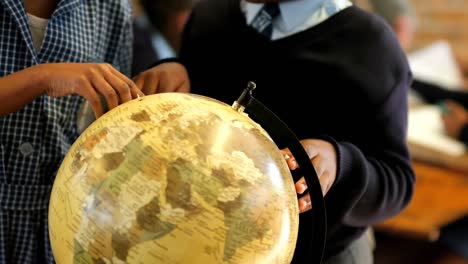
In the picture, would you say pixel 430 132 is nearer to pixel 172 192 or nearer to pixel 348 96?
pixel 348 96

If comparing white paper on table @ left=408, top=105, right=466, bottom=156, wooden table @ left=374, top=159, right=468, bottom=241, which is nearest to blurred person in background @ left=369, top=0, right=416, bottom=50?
white paper on table @ left=408, top=105, right=466, bottom=156

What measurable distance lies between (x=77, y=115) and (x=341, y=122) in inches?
19.2

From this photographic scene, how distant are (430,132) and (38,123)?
1.72 meters

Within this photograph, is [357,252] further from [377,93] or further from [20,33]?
[20,33]

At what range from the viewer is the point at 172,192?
69cm

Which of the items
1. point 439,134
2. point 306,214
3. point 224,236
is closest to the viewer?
point 224,236

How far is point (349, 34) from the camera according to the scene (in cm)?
102

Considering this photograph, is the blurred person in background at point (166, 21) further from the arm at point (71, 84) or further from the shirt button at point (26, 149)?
the arm at point (71, 84)

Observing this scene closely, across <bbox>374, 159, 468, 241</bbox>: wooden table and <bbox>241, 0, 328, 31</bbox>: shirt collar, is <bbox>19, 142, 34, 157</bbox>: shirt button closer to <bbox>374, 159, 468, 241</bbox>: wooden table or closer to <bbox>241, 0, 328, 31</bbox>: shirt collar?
<bbox>241, 0, 328, 31</bbox>: shirt collar

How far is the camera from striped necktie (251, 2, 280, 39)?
108 cm

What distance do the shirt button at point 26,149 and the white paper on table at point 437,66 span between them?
6.97 feet

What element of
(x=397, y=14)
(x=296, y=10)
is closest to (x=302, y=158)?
(x=296, y=10)

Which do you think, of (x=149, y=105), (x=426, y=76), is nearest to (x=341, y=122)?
(x=149, y=105)

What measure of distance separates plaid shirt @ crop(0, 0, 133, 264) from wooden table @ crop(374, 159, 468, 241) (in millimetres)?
1389
